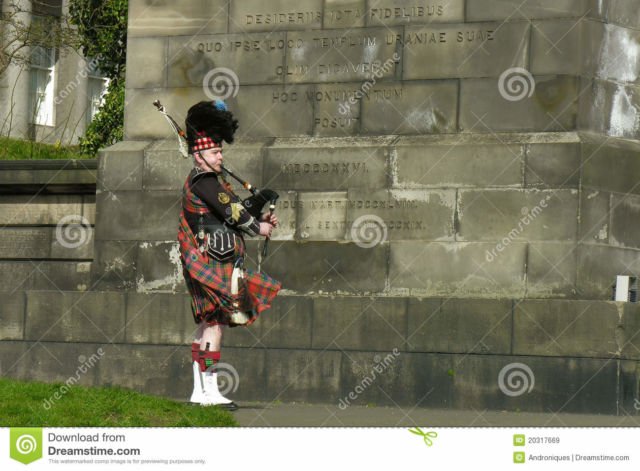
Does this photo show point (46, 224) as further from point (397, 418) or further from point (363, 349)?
point (397, 418)

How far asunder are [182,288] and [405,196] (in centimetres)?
263

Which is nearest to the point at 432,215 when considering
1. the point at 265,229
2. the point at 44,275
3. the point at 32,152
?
the point at 265,229

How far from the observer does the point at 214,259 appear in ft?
43.4

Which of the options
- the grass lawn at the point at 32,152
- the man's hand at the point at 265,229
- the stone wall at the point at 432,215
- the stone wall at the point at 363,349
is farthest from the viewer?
the grass lawn at the point at 32,152

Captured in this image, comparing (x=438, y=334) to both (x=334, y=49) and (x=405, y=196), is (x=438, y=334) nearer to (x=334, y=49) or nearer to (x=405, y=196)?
(x=405, y=196)

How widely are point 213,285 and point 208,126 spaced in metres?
1.40

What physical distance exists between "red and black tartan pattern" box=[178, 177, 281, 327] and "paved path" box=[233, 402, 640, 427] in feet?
2.90

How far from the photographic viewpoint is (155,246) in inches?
658

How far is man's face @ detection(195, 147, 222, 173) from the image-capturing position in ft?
43.8

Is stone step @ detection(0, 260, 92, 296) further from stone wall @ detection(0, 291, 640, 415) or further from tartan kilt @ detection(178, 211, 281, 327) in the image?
tartan kilt @ detection(178, 211, 281, 327)

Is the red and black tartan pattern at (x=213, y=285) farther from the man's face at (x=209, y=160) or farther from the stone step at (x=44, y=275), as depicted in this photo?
the stone step at (x=44, y=275)

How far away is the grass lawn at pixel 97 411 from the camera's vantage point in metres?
12.0

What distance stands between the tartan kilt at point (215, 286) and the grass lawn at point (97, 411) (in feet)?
2.70
